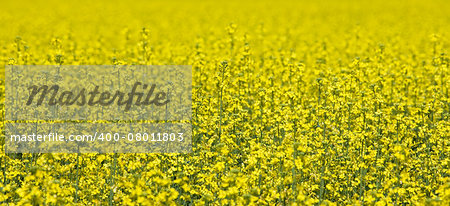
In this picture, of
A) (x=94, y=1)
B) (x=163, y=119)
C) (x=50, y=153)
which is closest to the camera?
(x=50, y=153)

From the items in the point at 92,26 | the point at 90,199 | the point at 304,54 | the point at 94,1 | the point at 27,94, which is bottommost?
the point at 90,199

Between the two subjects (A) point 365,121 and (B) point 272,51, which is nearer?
(A) point 365,121

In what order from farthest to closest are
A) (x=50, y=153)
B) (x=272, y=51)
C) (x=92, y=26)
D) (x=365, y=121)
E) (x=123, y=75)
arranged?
(x=92, y=26) → (x=272, y=51) → (x=123, y=75) → (x=365, y=121) → (x=50, y=153)

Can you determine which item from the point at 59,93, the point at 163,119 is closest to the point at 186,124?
the point at 163,119

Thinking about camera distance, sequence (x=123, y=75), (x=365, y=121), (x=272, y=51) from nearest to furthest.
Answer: (x=365, y=121)
(x=123, y=75)
(x=272, y=51)

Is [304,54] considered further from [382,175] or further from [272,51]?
[382,175]

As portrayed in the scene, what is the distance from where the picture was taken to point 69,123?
419 inches

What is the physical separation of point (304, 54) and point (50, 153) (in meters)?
12.6

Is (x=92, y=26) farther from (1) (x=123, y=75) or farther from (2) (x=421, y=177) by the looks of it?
(2) (x=421, y=177)

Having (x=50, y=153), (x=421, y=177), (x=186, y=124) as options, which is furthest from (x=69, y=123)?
(x=421, y=177)

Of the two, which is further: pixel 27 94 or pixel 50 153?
pixel 27 94

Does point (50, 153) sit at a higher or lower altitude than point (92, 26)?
lower

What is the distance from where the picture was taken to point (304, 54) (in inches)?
793

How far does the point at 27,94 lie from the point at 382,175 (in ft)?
24.3
